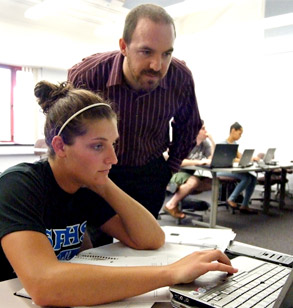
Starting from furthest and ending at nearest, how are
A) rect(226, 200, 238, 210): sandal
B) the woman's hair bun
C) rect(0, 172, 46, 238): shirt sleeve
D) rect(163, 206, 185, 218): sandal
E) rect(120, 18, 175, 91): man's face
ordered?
rect(226, 200, 238, 210): sandal < rect(163, 206, 185, 218): sandal < rect(120, 18, 175, 91): man's face < the woman's hair bun < rect(0, 172, 46, 238): shirt sleeve

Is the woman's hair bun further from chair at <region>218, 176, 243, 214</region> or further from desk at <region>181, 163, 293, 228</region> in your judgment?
chair at <region>218, 176, 243, 214</region>

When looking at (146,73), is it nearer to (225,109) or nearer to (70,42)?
(70,42)

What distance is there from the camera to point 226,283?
72cm

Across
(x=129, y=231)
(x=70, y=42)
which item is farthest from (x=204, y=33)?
(x=129, y=231)

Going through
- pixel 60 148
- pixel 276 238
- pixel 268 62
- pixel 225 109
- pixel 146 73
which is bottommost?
pixel 276 238

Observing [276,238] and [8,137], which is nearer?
[276,238]

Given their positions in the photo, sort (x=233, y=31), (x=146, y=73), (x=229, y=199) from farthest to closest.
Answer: (x=233, y=31) < (x=229, y=199) < (x=146, y=73)

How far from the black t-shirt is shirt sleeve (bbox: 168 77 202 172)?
696 mm

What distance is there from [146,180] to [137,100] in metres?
0.35

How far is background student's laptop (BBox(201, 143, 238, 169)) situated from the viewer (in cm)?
384

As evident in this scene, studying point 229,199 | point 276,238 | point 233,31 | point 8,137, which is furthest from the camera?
point 8,137

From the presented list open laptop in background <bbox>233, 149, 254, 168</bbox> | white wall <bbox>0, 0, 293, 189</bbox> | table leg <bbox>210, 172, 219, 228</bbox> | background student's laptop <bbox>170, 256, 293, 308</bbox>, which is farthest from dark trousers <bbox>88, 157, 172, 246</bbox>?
white wall <bbox>0, 0, 293, 189</bbox>

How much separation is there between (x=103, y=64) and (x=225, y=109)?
18.9ft

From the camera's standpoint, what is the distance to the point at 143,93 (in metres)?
1.42
